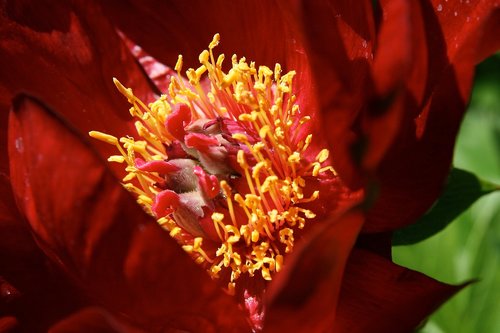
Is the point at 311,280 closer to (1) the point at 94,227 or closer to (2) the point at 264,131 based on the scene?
(1) the point at 94,227

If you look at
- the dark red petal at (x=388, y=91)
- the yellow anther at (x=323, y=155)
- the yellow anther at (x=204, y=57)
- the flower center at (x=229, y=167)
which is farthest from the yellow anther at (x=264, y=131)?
the dark red petal at (x=388, y=91)

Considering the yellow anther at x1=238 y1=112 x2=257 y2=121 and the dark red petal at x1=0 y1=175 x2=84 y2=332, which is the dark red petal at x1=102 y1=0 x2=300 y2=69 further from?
the dark red petal at x1=0 y1=175 x2=84 y2=332

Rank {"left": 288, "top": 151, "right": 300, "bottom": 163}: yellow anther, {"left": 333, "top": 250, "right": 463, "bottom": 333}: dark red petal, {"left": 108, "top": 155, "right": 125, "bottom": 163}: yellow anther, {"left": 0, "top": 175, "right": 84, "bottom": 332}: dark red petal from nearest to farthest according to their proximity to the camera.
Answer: {"left": 333, "top": 250, "right": 463, "bottom": 333}: dark red petal < {"left": 0, "top": 175, "right": 84, "bottom": 332}: dark red petal < {"left": 288, "top": 151, "right": 300, "bottom": 163}: yellow anther < {"left": 108, "top": 155, "right": 125, "bottom": 163}: yellow anther

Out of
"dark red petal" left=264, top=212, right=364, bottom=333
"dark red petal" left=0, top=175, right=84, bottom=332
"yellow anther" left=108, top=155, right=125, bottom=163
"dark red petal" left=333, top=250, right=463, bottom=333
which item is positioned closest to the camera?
"dark red petal" left=264, top=212, right=364, bottom=333

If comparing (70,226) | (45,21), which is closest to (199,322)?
(70,226)

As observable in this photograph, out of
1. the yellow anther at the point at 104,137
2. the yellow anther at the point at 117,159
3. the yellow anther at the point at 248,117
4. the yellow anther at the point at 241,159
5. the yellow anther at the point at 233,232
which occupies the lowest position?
the yellow anther at the point at 233,232

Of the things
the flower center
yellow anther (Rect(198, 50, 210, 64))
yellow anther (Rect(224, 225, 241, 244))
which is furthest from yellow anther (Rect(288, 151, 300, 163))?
yellow anther (Rect(198, 50, 210, 64))

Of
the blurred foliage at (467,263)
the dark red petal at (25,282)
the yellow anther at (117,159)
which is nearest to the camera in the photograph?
the dark red petal at (25,282)

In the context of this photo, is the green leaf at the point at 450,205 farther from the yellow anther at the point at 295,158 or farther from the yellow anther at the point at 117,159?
the yellow anther at the point at 117,159
